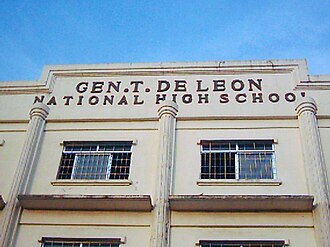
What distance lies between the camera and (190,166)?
51.0 feet

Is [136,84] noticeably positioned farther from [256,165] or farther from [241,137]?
[256,165]

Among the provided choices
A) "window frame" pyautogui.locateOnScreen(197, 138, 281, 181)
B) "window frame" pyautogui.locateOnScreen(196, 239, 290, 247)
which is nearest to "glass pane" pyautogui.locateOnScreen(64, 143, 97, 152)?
"window frame" pyautogui.locateOnScreen(197, 138, 281, 181)

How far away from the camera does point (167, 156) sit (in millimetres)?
15555

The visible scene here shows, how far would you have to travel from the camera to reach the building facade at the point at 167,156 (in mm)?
14133

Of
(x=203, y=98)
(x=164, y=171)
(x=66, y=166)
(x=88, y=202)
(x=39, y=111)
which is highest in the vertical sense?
(x=203, y=98)

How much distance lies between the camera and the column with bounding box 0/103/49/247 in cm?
1444

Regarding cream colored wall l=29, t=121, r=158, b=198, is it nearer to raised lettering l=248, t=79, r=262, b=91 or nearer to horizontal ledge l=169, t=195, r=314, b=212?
horizontal ledge l=169, t=195, r=314, b=212

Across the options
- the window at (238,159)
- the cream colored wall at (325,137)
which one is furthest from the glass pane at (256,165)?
the cream colored wall at (325,137)

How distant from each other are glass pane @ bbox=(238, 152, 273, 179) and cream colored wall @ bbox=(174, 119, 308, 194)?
28 cm

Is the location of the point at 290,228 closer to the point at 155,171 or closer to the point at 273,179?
the point at 273,179

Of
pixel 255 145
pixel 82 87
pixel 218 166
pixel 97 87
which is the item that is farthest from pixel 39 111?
pixel 255 145

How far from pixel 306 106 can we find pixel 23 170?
906 centimetres

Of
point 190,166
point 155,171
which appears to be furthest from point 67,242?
point 190,166

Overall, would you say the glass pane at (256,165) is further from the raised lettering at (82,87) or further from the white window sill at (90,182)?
the raised lettering at (82,87)
